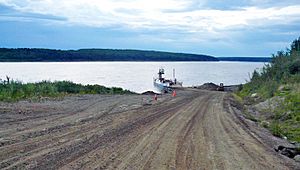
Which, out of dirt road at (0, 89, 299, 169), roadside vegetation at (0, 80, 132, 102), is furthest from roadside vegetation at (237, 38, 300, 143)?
roadside vegetation at (0, 80, 132, 102)

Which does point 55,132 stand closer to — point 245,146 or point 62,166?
point 62,166

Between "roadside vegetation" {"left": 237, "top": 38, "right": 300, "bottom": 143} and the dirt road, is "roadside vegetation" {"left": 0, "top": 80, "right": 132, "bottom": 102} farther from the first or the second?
"roadside vegetation" {"left": 237, "top": 38, "right": 300, "bottom": 143}

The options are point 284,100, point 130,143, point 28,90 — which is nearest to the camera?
point 130,143

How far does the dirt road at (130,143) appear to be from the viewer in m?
11.2

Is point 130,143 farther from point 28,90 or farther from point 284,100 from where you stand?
point 28,90

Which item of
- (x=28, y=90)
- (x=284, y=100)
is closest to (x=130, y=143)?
(x=284, y=100)

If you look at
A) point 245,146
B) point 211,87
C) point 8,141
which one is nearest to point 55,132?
point 8,141

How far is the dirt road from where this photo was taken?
11.2m

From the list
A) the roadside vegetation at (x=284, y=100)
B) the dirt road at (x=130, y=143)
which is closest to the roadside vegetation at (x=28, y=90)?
the dirt road at (x=130, y=143)

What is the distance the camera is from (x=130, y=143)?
14.1 m

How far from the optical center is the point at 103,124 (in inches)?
748

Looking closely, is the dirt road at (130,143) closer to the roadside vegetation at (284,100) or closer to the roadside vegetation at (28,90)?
the roadside vegetation at (284,100)

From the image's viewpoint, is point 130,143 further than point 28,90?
No

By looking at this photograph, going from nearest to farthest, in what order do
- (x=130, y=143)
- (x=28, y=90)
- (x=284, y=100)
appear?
(x=130, y=143) < (x=284, y=100) < (x=28, y=90)
